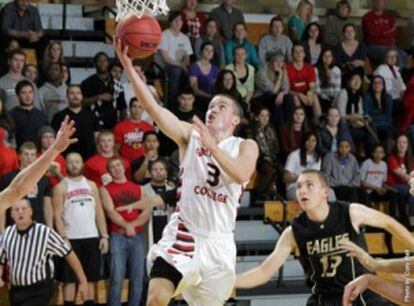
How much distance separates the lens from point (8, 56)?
13.8 meters

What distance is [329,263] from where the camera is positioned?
30.5ft

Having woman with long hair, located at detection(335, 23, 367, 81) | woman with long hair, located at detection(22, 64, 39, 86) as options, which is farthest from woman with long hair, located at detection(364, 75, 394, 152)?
woman with long hair, located at detection(22, 64, 39, 86)

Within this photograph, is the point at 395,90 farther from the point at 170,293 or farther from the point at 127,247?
the point at 170,293

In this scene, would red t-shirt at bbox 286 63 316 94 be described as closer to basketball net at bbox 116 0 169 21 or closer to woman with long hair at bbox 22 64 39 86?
woman with long hair at bbox 22 64 39 86

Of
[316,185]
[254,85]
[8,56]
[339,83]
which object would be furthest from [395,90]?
[316,185]

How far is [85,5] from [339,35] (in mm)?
3787

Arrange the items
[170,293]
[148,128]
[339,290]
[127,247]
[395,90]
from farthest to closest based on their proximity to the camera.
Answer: [395,90], [148,128], [127,247], [339,290], [170,293]

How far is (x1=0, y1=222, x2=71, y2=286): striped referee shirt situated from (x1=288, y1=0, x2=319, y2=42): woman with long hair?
6195 millimetres

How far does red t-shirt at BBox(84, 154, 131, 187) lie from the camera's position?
12797 millimetres

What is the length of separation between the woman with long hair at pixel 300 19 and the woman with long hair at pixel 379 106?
4.52 feet

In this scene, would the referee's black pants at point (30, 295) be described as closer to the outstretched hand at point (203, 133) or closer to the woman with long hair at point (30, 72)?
the woman with long hair at point (30, 72)

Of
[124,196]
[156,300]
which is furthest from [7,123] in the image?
[156,300]

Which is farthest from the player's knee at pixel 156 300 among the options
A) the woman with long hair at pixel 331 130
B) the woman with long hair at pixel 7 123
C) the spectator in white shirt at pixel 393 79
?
the spectator in white shirt at pixel 393 79

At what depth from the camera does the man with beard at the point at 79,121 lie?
1320cm
